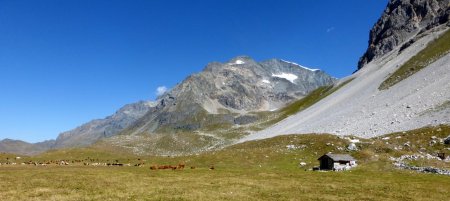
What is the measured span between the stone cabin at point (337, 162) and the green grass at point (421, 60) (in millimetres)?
89318

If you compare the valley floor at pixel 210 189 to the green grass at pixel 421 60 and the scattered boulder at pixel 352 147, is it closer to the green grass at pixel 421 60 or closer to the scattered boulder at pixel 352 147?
the scattered boulder at pixel 352 147

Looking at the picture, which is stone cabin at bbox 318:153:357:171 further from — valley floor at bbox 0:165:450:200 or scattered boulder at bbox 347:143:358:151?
valley floor at bbox 0:165:450:200

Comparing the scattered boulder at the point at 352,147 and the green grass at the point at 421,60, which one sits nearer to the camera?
the scattered boulder at the point at 352,147

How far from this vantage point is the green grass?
522 ft

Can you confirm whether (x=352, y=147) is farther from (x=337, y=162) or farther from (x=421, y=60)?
(x=421, y=60)

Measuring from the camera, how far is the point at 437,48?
17562 cm

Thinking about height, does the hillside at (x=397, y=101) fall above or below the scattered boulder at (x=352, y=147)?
above

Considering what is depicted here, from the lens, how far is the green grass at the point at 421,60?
522 ft

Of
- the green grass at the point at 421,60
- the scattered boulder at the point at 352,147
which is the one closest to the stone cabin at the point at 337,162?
the scattered boulder at the point at 352,147

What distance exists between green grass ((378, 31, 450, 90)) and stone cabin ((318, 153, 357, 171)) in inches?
3516

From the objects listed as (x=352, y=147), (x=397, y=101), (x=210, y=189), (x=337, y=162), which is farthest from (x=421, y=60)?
(x=210, y=189)

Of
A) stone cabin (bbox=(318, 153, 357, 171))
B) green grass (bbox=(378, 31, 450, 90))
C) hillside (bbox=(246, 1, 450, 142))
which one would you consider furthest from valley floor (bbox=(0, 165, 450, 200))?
green grass (bbox=(378, 31, 450, 90))

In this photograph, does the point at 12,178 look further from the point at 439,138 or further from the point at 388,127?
the point at 388,127

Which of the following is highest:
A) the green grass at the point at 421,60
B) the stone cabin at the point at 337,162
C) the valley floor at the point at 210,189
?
the green grass at the point at 421,60
